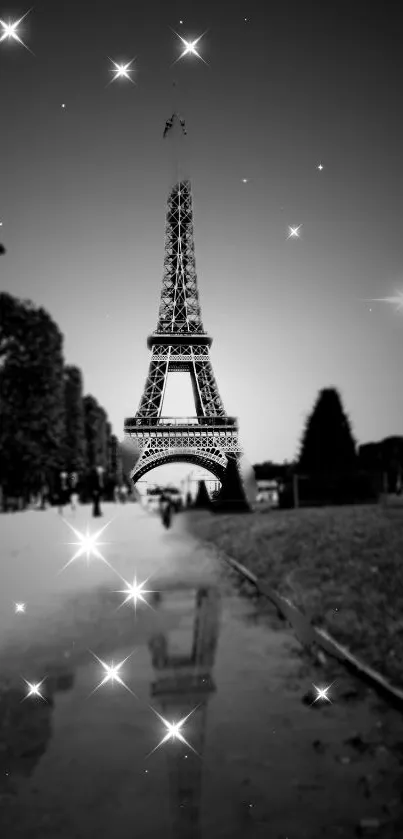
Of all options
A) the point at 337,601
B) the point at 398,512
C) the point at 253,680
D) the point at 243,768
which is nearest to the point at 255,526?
the point at 398,512

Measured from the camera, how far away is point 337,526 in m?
20.6

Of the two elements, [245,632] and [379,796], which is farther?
[245,632]

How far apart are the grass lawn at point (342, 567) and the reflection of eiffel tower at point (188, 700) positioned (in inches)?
73.2

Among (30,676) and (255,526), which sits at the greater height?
(255,526)

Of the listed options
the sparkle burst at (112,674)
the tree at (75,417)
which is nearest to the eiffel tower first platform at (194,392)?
the tree at (75,417)

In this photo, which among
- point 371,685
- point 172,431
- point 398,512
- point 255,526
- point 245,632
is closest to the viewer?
point 172,431

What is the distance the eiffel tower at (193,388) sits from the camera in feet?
14.6

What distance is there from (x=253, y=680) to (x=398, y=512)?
16.4m

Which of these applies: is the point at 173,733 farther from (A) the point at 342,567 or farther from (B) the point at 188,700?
(A) the point at 342,567

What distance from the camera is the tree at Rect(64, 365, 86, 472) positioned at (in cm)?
1011

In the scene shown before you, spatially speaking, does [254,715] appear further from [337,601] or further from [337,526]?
[337,526]

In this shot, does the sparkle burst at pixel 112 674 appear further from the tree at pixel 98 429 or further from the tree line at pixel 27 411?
the tree line at pixel 27 411

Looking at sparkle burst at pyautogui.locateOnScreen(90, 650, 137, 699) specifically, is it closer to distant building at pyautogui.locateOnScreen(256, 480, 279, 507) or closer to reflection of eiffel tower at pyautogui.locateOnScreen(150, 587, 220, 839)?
reflection of eiffel tower at pyautogui.locateOnScreen(150, 587, 220, 839)

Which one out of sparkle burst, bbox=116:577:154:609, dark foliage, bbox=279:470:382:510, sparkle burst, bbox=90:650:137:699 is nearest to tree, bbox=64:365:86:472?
sparkle burst, bbox=90:650:137:699
